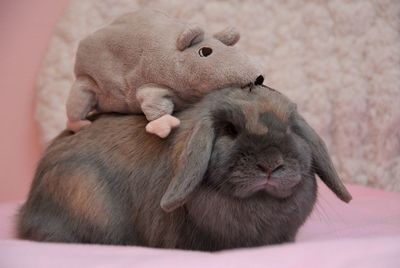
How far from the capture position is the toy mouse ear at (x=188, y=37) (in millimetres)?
1229

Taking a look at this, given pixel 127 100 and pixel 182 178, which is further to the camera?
A: pixel 127 100

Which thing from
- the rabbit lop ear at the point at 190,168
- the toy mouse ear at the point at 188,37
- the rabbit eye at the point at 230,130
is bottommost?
the rabbit lop ear at the point at 190,168

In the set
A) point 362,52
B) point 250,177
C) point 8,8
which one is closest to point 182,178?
point 250,177

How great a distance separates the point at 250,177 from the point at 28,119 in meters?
1.27

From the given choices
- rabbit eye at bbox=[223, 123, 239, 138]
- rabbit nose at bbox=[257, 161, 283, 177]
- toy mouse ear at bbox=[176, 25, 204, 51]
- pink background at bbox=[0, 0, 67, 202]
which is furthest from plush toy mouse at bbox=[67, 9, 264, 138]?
pink background at bbox=[0, 0, 67, 202]

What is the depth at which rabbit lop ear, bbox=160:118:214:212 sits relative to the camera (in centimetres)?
107

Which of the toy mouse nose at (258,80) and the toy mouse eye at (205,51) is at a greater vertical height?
the toy mouse eye at (205,51)

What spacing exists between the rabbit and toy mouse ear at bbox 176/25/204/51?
13cm

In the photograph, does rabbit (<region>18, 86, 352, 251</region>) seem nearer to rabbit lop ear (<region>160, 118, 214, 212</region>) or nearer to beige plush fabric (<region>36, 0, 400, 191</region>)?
rabbit lop ear (<region>160, 118, 214, 212</region>)

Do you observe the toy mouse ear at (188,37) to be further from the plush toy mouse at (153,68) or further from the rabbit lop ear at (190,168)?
the rabbit lop ear at (190,168)

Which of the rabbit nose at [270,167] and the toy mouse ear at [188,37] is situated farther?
the toy mouse ear at [188,37]

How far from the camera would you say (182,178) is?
108 centimetres

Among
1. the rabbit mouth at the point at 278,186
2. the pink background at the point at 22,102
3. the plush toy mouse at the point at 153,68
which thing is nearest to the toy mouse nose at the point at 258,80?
the plush toy mouse at the point at 153,68

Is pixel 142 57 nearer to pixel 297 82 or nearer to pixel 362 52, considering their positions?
pixel 297 82
